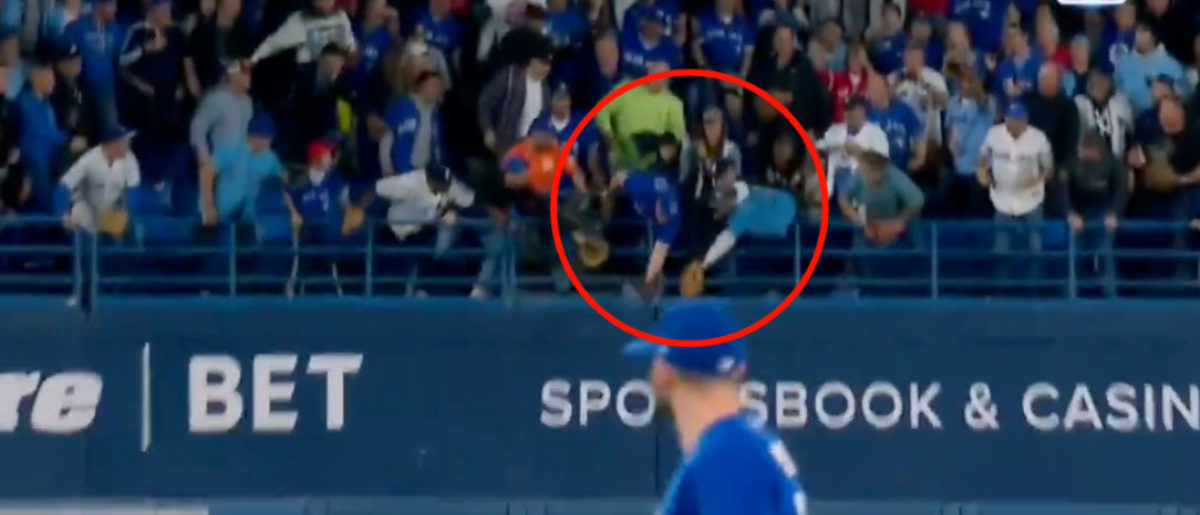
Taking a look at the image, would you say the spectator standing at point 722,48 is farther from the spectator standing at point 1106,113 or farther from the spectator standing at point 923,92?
the spectator standing at point 1106,113

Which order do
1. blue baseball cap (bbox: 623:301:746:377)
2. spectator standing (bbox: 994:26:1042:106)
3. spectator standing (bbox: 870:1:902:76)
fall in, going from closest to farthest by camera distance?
blue baseball cap (bbox: 623:301:746:377) < spectator standing (bbox: 994:26:1042:106) < spectator standing (bbox: 870:1:902:76)

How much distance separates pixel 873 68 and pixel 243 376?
181 inches

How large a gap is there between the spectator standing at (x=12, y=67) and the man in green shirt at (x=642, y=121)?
12.1 feet

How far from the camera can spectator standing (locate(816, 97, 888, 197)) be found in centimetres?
1593

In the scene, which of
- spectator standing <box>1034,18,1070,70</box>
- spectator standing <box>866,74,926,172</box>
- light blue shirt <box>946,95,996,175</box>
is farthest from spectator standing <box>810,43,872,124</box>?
spectator standing <box>1034,18,1070,70</box>

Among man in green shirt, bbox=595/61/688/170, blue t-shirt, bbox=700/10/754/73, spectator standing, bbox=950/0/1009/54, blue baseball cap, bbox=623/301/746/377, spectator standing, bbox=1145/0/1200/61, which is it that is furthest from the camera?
spectator standing, bbox=950/0/1009/54

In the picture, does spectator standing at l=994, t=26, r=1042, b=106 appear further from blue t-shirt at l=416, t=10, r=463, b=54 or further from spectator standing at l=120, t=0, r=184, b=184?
spectator standing at l=120, t=0, r=184, b=184

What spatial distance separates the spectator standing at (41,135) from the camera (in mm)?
16016

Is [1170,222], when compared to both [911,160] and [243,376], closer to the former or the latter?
[911,160]

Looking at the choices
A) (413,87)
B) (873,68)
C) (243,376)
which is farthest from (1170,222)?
(243,376)

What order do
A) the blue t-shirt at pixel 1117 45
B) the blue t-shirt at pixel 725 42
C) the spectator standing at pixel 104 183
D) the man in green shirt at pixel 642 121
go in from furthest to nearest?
the blue t-shirt at pixel 1117 45
the blue t-shirt at pixel 725 42
the spectator standing at pixel 104 183
the man in green shirt at pixel 642 121

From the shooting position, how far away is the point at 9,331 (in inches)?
643

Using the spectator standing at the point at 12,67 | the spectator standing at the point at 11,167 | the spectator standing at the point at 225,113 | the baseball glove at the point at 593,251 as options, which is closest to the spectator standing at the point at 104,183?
the spectator standing at the point at 11,167

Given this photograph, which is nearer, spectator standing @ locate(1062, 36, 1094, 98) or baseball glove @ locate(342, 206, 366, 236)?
baseball glove @ locate(342, 206, 366, 236)
